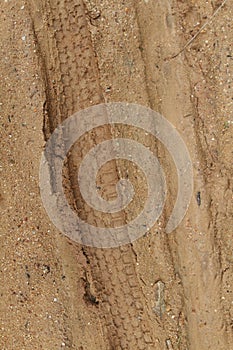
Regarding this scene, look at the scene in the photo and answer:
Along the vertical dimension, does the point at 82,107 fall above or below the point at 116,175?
above

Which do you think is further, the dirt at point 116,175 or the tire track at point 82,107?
the tire track at point 82,107

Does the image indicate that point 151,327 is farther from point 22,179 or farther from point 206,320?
point 22,179

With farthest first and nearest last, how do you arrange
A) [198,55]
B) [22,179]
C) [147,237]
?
[22,179]
[147,237]
[198,55]

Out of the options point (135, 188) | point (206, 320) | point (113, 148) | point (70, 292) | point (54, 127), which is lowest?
point (206, 320)

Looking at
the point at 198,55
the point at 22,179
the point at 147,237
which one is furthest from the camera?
the point at 22,179

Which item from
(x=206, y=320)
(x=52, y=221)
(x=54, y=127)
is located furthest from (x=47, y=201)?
(x=206, y=320)

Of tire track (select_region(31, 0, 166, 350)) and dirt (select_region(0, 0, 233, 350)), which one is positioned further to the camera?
tire track (select_region(31, 0, 166, 350))

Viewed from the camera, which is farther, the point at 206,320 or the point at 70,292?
the point at 70,292

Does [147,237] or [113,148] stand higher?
[113,148]
